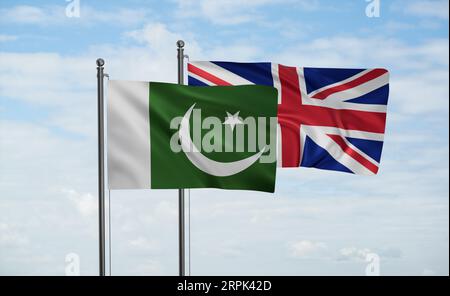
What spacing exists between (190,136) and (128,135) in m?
1.02

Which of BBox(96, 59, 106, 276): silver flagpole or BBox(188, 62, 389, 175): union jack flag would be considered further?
BBox(188, 62, 389, 175): union jack flag

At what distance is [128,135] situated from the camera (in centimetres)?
1261

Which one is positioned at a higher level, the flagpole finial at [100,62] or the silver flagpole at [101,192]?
the flagpole finial at [100,62]

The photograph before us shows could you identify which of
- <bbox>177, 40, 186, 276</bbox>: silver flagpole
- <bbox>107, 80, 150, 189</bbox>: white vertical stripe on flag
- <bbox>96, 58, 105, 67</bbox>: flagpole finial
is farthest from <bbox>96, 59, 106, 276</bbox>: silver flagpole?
<bbox>177, 40, 186, 276</bbox>: silver flagpole

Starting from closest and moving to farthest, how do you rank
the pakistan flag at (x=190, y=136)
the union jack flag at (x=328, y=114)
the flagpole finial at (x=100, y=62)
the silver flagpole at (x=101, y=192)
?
1. the silver flagpole at (x=101, y=192)
2. the flagpole finial at (x=100, y=62)
3. the pakistan flag at (x=190, y=136)
4. the union jack flag at (x=328, y=114)

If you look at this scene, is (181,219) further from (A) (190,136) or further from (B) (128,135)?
(B) (128,135)

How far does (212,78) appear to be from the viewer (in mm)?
14039

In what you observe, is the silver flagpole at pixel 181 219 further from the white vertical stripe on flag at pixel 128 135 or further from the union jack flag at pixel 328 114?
the union jack flag at pixel 328 114

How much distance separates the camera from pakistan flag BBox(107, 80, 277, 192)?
41.3ft

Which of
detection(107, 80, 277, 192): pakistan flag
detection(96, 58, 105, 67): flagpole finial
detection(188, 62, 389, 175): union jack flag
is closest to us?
detection(96, 58, 105, 67): flagpole finial

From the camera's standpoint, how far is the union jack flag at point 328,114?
14758 mm

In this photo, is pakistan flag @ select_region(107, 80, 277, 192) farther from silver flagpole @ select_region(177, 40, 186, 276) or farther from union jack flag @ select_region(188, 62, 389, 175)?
union jack flag @ select_region(188, 62, 389, 175)

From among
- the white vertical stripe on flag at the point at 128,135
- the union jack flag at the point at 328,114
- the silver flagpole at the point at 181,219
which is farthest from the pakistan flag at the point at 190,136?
the union jack flag at the point at 328,114

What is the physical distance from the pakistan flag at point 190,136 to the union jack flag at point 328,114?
136cm
